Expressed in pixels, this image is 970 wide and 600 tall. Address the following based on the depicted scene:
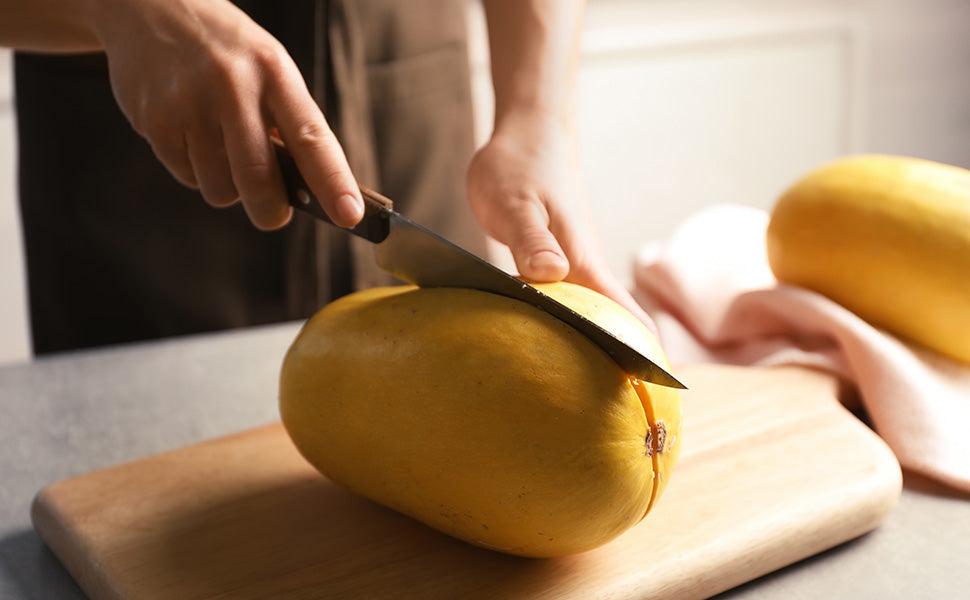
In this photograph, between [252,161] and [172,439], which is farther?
[172,439]

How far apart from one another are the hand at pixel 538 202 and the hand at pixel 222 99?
20cm

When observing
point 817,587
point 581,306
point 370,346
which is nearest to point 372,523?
point 370,346

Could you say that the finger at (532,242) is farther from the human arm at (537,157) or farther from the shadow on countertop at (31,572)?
the shadow on countertop at (31,572)

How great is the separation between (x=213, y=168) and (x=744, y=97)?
302 centimetres

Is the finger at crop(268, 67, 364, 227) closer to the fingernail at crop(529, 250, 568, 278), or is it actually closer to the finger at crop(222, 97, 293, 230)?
the finger at crop(222, 97, 293, 230)

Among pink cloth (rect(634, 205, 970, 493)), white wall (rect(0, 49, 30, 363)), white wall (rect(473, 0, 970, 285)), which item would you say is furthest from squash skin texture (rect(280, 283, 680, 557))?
white wall (rect(473, 0, 970, 285))

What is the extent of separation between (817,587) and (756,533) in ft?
0.24

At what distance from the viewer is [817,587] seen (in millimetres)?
797

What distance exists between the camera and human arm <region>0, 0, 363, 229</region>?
83 centimetres

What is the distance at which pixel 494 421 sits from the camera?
0.69m

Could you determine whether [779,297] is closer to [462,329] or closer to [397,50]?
[462,329]

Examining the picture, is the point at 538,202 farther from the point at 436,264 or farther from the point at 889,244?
→ the point at 889,244

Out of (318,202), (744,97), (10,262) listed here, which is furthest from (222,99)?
(744,97)

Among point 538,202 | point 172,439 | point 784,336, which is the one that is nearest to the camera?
point 538,202
